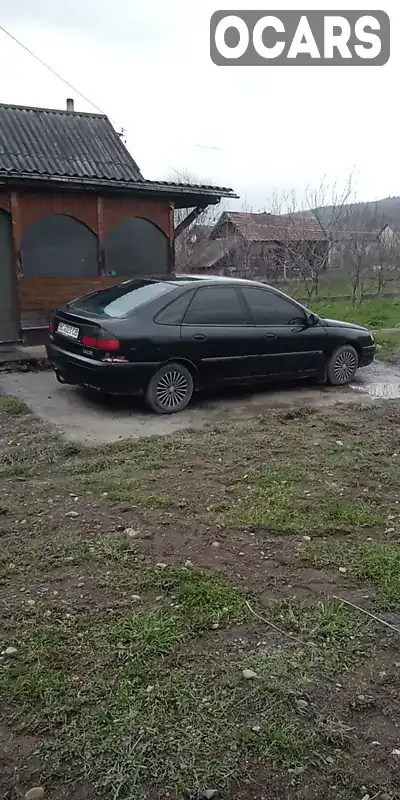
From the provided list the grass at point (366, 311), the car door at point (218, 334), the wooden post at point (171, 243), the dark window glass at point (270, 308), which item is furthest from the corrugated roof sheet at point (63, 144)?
the grass at point (366, 311)

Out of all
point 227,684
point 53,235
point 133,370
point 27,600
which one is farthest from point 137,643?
point 53,235

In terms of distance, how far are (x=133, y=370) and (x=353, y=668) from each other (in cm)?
421

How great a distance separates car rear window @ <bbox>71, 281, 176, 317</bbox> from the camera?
6.47 meters

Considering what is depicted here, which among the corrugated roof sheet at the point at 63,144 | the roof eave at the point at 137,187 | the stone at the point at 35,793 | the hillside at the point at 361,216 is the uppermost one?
the corrugated roof sheet at the point at 63,144

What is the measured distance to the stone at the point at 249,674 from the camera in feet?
8.04

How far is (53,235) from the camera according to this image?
974 centimetres

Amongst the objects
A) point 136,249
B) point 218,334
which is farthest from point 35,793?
point 136,249

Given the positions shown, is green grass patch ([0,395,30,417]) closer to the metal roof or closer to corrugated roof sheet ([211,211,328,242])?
the metal roof

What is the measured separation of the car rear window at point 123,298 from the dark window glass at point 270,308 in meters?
1.05

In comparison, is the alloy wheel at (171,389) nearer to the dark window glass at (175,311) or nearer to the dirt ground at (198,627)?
the dark window glass at (175,311)

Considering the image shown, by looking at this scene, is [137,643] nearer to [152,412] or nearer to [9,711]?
[9,711]

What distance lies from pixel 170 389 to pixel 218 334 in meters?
0.85

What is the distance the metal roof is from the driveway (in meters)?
3.58

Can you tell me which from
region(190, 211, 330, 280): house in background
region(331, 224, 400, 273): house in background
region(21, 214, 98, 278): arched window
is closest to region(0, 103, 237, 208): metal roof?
region(21, 214, 98, 278): arched window
